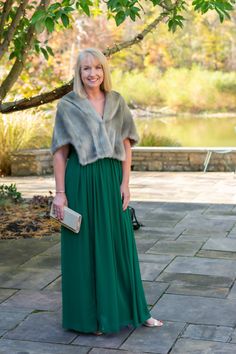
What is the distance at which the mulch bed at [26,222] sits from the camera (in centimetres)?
688

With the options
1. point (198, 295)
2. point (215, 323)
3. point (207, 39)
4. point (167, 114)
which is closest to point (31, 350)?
point (215, 323)

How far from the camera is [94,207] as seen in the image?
4.01m

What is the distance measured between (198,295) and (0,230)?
269 cm

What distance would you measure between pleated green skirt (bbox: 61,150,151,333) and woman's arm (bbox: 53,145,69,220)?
0.03m

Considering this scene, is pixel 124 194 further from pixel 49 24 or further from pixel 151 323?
pixel 49 24

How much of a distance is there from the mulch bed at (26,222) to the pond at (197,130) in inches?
283

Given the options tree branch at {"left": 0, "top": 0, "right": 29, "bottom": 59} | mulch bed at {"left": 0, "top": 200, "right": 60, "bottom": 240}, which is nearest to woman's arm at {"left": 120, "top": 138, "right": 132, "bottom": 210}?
mulch bed at {"left": 0, "top": 200, "right": 60, "bottom": 240}

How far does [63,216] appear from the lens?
3979 mm

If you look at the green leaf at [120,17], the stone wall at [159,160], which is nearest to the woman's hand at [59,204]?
the green leaf at [120,17]

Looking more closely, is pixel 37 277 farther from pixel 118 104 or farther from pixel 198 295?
pixel 118 104

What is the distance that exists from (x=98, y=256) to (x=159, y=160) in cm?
815

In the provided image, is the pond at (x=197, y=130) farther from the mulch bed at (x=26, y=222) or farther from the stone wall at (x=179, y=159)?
the mulch bed at (x=26, y=222)

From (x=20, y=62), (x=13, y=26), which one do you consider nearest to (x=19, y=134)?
(x=20, y=62)

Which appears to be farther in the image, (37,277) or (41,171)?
(41,171)
